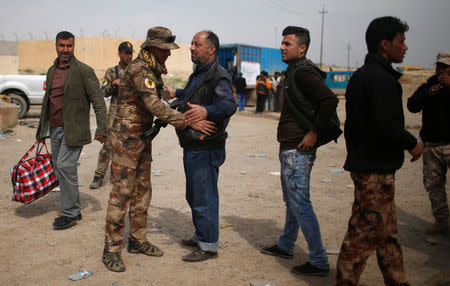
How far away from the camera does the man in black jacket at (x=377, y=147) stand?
254 cm

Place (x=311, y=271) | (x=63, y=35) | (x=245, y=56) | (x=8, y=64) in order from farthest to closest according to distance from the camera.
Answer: (x=8, y=64) → (x=245, y=56) → (x=63, y=35) → (x=311, y=271)

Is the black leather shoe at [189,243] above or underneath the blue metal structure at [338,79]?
underneath

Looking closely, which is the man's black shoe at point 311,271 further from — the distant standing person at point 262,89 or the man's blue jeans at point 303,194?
the distant standing person at point 262,89

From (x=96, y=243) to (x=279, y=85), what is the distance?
15.6 meters

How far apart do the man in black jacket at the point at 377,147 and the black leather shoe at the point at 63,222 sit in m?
2.99

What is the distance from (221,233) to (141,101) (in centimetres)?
177

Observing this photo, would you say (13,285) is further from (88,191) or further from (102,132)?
(88,191)

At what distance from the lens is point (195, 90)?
3.49 metres

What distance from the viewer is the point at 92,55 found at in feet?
138

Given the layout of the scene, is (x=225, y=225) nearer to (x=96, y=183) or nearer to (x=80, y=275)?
(x=80, y=275)

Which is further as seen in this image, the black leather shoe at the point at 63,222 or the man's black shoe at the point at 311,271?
the black leather shoe at the point at 63,222

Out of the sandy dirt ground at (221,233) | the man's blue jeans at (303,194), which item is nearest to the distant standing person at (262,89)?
the sandy dirt ground at (221,233)

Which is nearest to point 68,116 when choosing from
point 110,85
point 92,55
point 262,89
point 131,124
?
point 110,85

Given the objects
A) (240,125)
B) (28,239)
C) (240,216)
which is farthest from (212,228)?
(240,125)
